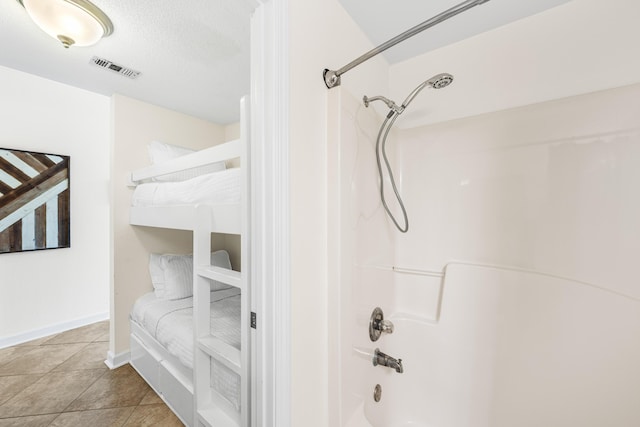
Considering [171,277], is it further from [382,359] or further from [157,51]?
[382,359]

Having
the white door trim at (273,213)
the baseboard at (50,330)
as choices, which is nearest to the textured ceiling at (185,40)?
the white door trim at (273,213)

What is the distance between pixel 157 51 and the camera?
1.53 m

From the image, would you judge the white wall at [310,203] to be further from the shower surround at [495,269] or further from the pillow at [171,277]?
the pillow at [171,277]

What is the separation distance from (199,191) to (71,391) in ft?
5.78

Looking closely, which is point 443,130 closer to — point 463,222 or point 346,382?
point 463,222

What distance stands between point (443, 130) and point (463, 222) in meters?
0.57

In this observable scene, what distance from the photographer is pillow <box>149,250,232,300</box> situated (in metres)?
2.06

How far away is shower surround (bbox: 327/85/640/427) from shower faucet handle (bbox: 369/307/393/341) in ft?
0.18

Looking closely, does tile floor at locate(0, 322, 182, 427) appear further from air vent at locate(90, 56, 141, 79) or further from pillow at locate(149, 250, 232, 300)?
air vent at locate(90, 56, 141, 79)

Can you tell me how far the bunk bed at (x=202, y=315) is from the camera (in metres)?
0.98

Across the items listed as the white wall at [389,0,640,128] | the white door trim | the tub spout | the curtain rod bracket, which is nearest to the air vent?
the white door trim

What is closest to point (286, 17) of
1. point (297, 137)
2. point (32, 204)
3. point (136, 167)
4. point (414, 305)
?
point (297, 137)

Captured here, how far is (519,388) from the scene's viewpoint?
46.8 inches

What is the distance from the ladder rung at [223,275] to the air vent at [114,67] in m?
1.58
